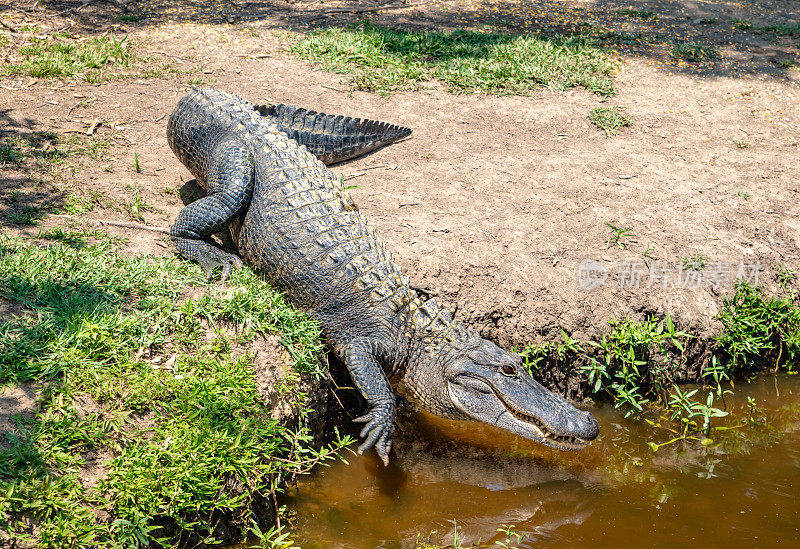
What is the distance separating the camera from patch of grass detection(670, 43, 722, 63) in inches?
326

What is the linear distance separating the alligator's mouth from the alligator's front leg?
460 millimetres

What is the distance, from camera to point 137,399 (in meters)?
3.17

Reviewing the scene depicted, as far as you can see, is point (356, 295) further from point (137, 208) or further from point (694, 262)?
point (694, 262)

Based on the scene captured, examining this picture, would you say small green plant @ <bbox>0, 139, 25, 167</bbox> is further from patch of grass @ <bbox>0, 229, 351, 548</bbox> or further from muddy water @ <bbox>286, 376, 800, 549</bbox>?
muddy water @ <bbox>286, 376, 800, 549</bbox>

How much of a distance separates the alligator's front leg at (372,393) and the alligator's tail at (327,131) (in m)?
2.41

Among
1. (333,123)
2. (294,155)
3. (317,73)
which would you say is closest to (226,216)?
(294,155)

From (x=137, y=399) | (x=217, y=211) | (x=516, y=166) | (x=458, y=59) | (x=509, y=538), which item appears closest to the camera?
(x=137, y=399)

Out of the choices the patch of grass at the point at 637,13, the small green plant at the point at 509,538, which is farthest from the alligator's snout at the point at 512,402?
the patch of grass at the point at 637,13

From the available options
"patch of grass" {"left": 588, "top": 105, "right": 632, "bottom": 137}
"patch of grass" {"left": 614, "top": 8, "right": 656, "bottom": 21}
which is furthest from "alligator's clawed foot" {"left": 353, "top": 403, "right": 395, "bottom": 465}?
"patch of grass" {"left": 614, "top": 8, "right": 656, "bottom": 21}

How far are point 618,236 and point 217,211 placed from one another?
3095 millimetres

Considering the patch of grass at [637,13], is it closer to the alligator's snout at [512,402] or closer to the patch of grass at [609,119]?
the patch of grass at [609,119]

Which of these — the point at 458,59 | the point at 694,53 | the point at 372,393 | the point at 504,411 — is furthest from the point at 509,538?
the point at 694,53

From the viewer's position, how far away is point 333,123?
5855 millimetres

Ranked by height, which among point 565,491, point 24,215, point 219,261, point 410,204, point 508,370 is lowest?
point 565,491
